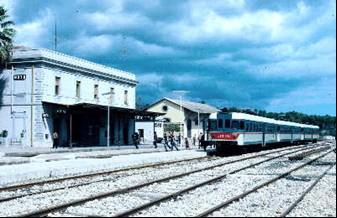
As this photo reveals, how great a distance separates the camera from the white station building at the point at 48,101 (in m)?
43.8

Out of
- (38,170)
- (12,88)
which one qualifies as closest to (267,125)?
(12,88)

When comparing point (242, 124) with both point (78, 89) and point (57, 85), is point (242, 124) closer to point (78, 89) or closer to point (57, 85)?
point (57, 85)

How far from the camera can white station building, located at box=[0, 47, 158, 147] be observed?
144ft

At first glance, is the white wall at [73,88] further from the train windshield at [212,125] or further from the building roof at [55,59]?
the train windshield at [212,125]

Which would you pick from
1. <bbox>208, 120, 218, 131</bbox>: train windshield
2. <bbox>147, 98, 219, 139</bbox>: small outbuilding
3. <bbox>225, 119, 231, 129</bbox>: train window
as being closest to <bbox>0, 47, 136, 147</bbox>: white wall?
<bbox>208, 120, 218, 131</bbox>: train windshield

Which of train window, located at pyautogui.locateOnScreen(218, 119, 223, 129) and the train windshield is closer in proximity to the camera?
train window, located at pyautogui.locateOnScreen(218, 119, 223, 129)

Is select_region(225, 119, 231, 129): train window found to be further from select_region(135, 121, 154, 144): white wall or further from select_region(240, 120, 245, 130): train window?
select_region(135, 121, 154, 144): white wall

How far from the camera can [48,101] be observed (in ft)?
145

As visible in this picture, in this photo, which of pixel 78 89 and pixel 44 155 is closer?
pixel 44 155

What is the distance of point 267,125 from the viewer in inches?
1650

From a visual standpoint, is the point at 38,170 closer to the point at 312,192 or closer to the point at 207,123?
the point at 312,192

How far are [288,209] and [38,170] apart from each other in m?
10.9

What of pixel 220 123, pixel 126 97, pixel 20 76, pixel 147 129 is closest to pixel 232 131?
pixel 220 123

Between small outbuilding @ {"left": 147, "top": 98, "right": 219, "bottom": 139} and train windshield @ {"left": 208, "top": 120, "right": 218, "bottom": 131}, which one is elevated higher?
small outbuilding @ {"left": 147, "top": 98, "right": 219, "bottom": 139}
